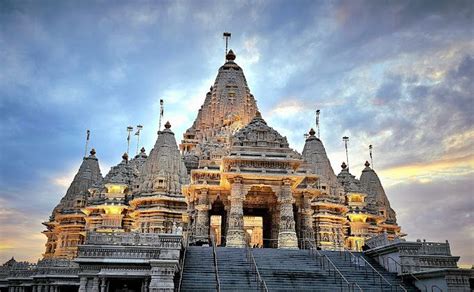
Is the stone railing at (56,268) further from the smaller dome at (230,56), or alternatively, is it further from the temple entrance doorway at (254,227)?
the smaller dome at (230,56)

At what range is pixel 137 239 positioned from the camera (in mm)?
18062

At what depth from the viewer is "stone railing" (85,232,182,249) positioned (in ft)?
58.7

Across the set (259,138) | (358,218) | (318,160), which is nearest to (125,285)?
(259,138)

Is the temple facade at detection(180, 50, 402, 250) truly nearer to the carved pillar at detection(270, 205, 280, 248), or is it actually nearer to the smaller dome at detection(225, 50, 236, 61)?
the carved pillar at detection(270, 205, 280, 248)

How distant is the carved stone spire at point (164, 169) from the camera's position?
40.7 meters

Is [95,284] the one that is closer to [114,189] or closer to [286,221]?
[286,221]

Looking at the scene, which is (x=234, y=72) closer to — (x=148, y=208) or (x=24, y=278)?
(x=148, y=208)

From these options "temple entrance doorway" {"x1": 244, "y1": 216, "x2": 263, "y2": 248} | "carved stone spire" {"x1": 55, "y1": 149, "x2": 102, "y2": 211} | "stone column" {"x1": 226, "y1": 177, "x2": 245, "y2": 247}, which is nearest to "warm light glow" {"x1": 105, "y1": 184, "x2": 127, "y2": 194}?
"carved stone spire" {"x1": 55, "y1": 149, "x2": 102, "y2": 211}

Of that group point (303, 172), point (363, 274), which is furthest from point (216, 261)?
point (303, 172)

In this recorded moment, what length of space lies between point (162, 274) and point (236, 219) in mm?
12093

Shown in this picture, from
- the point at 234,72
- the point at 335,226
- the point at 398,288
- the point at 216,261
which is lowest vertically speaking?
the point at 398,288

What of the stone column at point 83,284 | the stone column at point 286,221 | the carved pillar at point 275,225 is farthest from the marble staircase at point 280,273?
the carved pillar at point 275,225

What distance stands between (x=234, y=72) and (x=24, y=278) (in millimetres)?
33077

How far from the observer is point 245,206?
3384 centimetres
